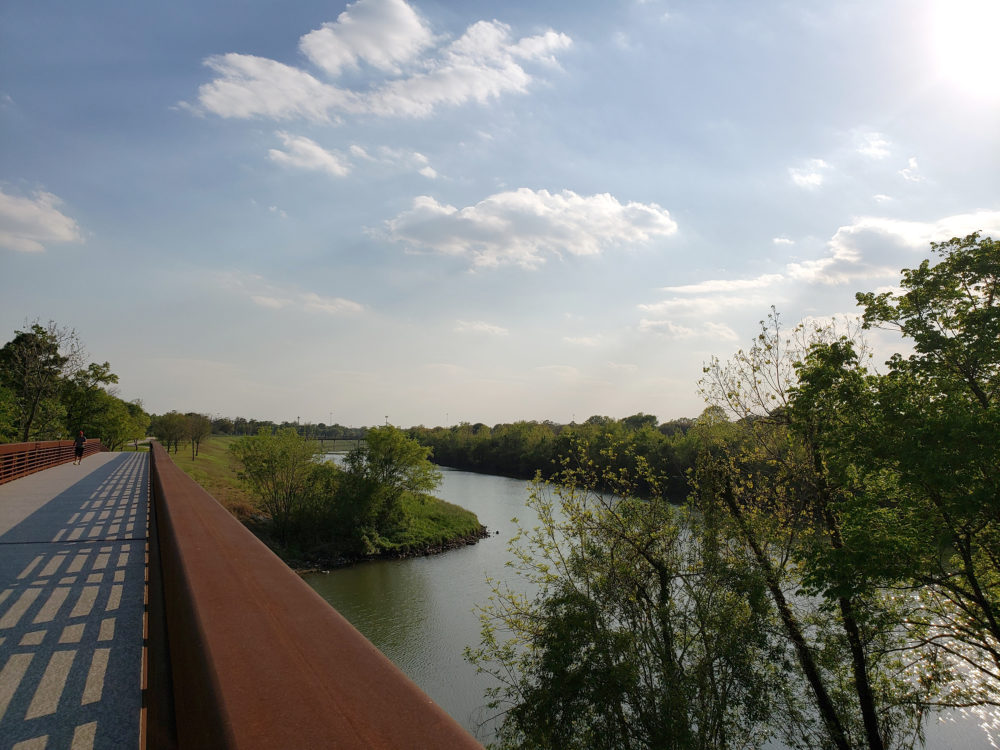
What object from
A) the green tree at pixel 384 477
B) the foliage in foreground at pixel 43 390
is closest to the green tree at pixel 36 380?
the foliage in foreground at pixel 43 390

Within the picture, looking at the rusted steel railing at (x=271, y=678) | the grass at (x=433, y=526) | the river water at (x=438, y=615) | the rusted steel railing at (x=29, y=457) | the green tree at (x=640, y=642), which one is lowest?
the river water at (x=438, y=615)

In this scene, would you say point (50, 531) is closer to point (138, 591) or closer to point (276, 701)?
point (138, 591)

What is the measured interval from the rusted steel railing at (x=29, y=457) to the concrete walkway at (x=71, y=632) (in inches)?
268

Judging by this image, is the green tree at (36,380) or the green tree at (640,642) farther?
the green tree at (36,380)

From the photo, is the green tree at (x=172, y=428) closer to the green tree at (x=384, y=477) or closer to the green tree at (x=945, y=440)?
→ the green tree at (x=384, y=477)

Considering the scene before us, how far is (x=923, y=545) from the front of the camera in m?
10.7

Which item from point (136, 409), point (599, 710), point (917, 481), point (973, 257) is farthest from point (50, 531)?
point (136, 409)

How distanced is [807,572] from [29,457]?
20045mm

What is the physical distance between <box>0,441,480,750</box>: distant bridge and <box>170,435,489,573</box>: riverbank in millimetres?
25414

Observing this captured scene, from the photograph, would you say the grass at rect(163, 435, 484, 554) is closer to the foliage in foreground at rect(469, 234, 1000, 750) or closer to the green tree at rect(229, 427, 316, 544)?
the green tree at rect(229, 427, 316, 544)

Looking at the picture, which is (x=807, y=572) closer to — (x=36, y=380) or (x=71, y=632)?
(x=71, y=632)

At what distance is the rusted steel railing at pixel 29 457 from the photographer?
12162 millimetres

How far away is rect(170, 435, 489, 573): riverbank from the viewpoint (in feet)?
96.8

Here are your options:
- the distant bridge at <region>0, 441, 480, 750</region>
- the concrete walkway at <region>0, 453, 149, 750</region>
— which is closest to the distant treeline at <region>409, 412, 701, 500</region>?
the concrete walkway at <region>0, 453, 149, 750</region>
